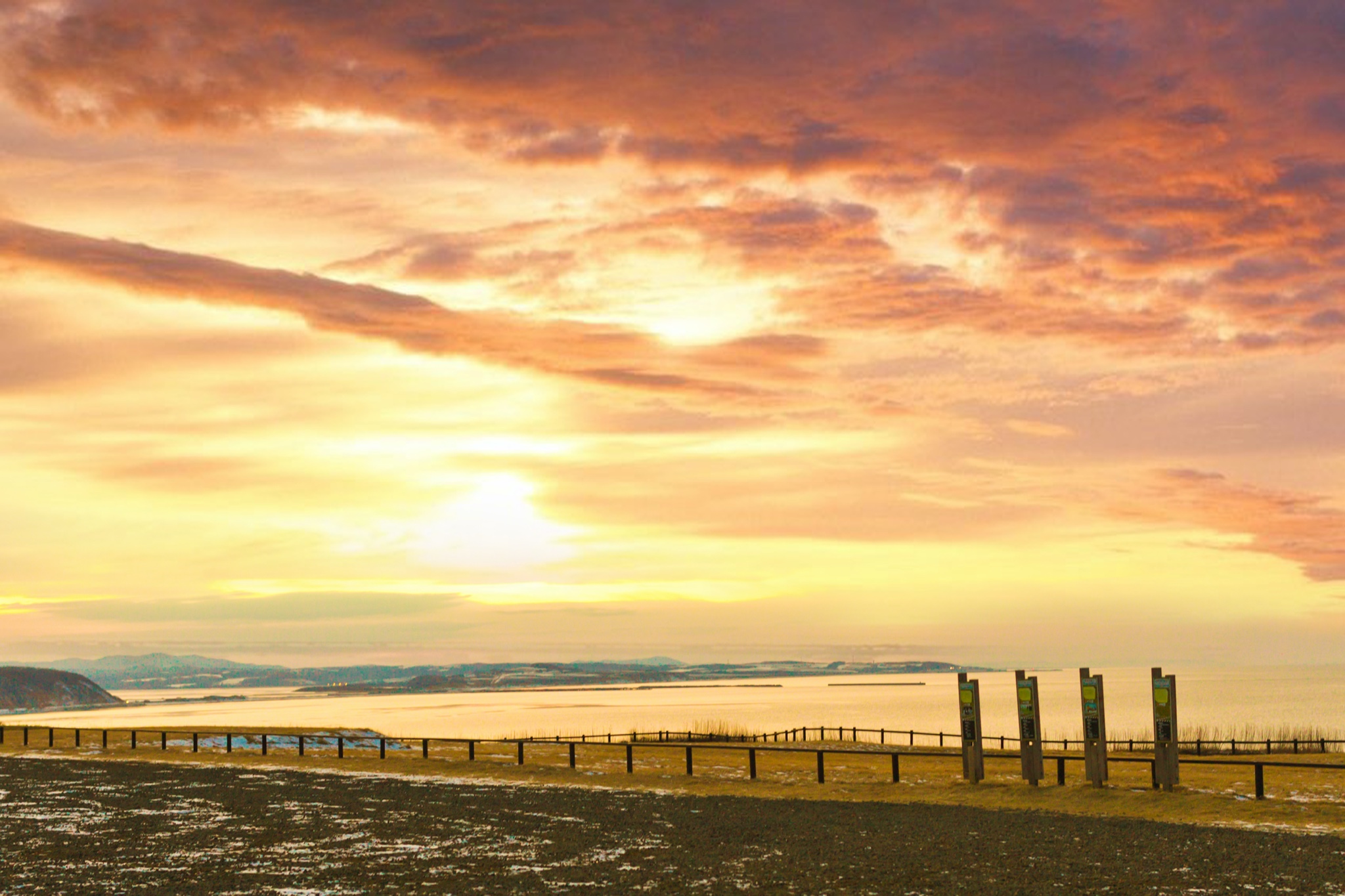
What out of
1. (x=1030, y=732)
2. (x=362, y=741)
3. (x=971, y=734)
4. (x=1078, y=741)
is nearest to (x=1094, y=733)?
(x=1030, y=732)

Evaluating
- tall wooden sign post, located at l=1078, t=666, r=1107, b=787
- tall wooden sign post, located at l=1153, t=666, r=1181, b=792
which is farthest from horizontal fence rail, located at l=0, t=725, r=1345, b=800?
tall wooden sign post, located at l=1153, t=666, r=1181, b=792

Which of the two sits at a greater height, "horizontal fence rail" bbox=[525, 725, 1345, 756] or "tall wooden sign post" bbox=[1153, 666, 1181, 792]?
"tall wooden sign post" bbox=[1153, 666, 1181, 792]

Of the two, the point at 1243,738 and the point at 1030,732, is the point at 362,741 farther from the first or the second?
the point at 1243,738

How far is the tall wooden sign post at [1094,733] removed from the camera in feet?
100

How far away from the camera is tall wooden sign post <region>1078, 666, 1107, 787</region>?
3048 centimetres

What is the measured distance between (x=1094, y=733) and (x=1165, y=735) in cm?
166

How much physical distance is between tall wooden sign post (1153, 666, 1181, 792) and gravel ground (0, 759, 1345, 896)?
5.75 metres

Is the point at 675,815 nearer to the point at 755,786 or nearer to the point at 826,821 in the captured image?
the point at 826,821

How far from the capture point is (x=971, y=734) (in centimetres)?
3338

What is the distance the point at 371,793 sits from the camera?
31328mm

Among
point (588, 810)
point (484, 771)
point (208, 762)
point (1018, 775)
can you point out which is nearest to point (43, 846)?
point (588, 810)

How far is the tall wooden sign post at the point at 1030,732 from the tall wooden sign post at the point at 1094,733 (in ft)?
3.70

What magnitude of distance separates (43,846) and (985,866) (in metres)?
14.9

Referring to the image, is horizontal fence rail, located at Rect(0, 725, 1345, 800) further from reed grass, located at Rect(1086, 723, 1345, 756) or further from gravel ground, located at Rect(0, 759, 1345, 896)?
gravel ground, located at Rect(0, 759, 1345, 896)
